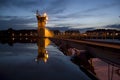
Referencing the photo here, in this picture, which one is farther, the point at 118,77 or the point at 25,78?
the point at 25,78

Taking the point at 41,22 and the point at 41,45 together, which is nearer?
the point at 41,45

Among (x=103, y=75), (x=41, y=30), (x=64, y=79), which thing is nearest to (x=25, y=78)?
(x=64, y=79)

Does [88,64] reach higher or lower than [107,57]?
lower

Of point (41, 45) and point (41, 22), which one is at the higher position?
point (41, 22)

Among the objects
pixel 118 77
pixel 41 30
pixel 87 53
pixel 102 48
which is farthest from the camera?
pixel 41 30

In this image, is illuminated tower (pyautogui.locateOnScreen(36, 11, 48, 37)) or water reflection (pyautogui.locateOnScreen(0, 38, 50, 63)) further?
illuminated tower (pyautogui.locateOnScreen(36, 11, 48, 37))

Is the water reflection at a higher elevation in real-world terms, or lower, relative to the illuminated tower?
lower

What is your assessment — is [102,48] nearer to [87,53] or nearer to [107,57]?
[107,57]

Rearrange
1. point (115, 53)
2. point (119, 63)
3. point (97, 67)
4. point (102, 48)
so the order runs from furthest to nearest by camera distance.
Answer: point (97, 67) → point (102, 48) → point (115, 53) → point (119, 63)

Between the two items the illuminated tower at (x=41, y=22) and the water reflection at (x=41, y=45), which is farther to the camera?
the illuminated tower at (x=41, y=22)

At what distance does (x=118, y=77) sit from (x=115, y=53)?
276 centimetres

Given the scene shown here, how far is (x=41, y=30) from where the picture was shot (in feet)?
566

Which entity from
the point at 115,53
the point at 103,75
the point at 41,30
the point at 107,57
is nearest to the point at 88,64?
the point at 103,75

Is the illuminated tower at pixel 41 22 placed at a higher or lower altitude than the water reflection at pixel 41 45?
higher
